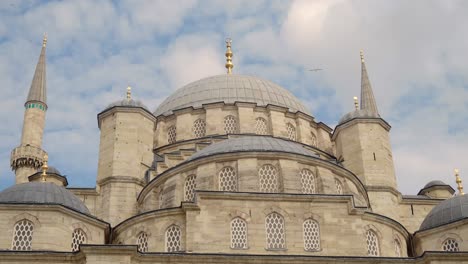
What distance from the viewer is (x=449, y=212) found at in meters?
23.2

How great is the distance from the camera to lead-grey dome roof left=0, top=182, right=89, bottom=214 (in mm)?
21094

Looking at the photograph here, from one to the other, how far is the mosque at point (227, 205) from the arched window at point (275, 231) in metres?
0.03

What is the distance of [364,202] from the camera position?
2441 cm

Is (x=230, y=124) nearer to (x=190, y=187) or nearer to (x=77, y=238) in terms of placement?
(x=190, y=187)

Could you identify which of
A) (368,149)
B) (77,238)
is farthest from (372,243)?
(77,238)

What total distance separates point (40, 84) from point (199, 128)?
Answer: 337 inches

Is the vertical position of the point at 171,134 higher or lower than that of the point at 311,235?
higher

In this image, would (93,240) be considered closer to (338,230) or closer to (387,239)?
(338,230)

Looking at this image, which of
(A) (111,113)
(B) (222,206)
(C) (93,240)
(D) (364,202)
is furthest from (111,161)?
(D) (364,202)

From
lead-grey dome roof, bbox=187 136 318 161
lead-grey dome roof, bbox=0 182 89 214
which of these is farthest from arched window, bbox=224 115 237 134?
lead-grey dome roof, bbox=0 182 89 214

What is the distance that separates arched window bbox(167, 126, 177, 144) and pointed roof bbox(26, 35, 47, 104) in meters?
6.24

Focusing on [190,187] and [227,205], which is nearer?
[227,205]

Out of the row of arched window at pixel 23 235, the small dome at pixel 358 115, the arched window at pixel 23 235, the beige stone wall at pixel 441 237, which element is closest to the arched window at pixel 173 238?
the row of arched window at pixel 23 235

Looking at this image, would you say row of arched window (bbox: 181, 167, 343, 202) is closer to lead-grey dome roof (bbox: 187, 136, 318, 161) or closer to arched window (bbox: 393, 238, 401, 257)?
lead-grey dome roof (bbox: 187, 136, 318, 161)
